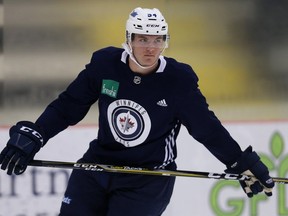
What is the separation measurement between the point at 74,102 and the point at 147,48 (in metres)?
0.40

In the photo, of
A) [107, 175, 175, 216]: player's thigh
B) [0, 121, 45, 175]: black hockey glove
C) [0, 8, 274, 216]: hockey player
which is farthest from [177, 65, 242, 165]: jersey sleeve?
[0, 121, 45, 175]: black hockey glove

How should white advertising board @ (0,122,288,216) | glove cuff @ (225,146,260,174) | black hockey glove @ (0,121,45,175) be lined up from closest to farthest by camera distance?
black hockey glove @ (0,121,45,175)
glove cuff @ (225,146,260,174)
white advertising board @ (0,122,288,216)

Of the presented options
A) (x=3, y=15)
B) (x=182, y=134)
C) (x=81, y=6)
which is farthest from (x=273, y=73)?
(x=3, y=15)

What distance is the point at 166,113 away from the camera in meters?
3.62

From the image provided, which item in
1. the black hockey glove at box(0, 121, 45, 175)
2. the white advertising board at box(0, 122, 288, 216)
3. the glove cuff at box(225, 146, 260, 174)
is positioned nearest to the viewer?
the black hockey glove at box(0, 121, 45, 175)

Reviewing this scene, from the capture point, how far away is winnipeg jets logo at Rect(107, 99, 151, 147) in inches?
143

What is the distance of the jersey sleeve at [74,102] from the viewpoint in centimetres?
371

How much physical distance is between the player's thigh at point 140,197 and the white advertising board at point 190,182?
1022 mm

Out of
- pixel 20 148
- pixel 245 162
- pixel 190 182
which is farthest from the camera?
pixel 190 182

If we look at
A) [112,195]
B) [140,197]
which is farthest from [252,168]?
[112,195]

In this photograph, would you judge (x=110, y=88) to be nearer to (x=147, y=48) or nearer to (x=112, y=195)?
(x=147, y=48)

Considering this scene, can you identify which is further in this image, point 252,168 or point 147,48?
point 252,168

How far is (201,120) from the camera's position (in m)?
3.61

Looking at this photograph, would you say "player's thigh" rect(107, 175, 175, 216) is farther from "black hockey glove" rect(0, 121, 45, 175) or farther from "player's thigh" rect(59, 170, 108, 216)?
"black hockey glove" rect(0, 121, 45, 175)
